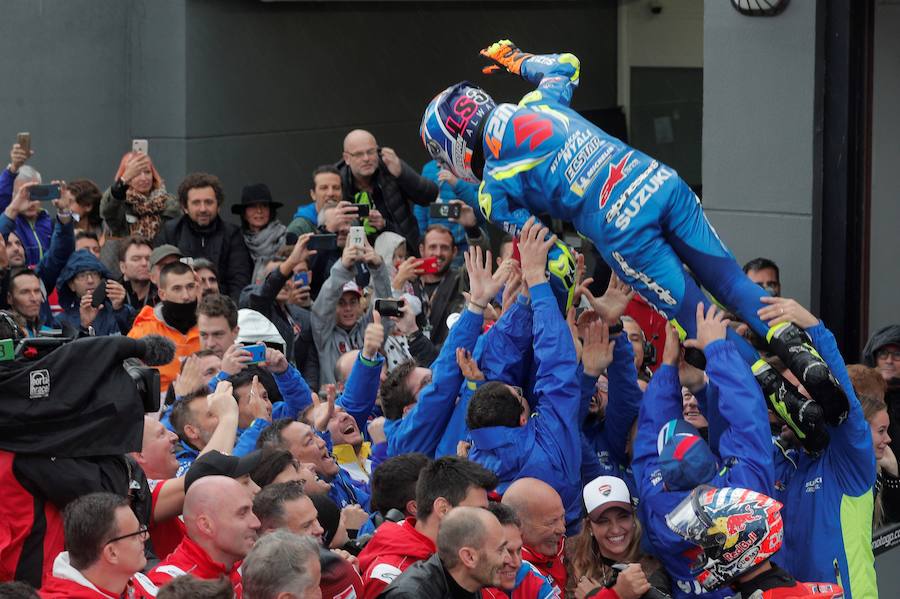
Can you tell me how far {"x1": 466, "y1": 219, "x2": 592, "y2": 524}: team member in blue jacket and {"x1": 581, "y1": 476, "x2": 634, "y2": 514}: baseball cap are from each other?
0.19 m

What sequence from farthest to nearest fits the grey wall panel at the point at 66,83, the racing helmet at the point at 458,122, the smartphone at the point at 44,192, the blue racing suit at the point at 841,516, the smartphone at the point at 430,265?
the grey wall panel at the point at 66,83 < the smartphone at the point at 430,265 < the smartphone at the point at 44,192 < the racing helmet at the point at 458,122 < the blue racing suit at the point at 841,516

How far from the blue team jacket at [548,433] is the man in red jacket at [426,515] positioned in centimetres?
64

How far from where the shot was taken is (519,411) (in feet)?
19.3

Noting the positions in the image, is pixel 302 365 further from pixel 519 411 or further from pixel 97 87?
pixel 97 87

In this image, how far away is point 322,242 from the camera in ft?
30.6

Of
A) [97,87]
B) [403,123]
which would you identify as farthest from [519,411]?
[403,123]

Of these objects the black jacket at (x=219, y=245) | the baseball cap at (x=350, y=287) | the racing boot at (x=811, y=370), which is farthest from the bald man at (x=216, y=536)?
the black jacket at (x=219, y=245)

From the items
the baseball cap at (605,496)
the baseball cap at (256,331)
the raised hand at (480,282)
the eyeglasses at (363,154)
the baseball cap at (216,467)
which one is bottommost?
the baseball cap at (605,496)

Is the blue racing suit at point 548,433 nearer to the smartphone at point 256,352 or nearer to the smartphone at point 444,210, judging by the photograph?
the smartphone at point 256,352

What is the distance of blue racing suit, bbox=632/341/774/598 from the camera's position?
5.45 m

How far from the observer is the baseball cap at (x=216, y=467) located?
5.09 metres

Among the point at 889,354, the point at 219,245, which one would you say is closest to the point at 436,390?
the point at 889,354

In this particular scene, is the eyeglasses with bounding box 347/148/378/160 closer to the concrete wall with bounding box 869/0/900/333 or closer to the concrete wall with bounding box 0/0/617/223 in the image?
the concrete wall with bounding box 869/0/900/333

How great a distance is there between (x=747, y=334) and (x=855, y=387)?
0.90 metres
